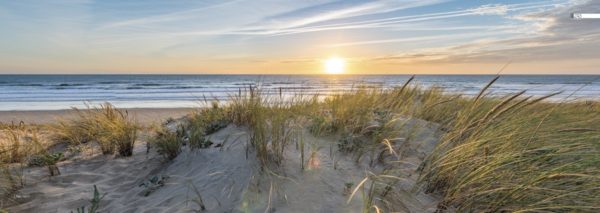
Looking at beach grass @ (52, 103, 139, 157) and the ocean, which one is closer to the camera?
beach grass @ (52, 103, 139, 157)

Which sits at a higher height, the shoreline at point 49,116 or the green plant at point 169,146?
the green plant at point 169,146

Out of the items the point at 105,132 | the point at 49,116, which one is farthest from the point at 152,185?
the point at 49,116

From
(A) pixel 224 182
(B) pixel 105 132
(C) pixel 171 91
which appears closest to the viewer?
(A) pixel 224 182

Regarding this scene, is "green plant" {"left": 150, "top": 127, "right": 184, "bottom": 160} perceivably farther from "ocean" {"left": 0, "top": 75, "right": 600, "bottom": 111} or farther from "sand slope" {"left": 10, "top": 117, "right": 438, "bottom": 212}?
"ocean" {"left": 0, "top": 75, "right": 600, "bottom": 111}

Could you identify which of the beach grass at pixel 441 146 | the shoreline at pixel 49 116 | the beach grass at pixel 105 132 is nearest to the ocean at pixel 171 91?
the beach grass at pixel 441 146

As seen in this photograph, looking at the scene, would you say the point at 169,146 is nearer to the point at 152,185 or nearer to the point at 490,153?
the point at 152,185

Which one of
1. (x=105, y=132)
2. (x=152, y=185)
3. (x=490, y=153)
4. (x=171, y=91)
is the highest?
(x=490, y=153)

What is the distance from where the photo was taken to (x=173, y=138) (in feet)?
12.9

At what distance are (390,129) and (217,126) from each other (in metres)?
1.93

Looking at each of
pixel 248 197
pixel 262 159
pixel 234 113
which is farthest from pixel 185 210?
pixel 234 113

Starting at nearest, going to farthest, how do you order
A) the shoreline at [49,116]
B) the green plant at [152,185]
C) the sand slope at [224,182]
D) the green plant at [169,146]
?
the sand slope at [224,182] → the green plant at [152,185] → the green plant at [169,146] → the shoreline at [49,116]

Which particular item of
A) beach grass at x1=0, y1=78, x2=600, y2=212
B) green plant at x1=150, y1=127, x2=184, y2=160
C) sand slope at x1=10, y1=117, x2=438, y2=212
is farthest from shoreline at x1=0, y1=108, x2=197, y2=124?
sand slope at x1=10, y1=117, x2=438, y2=212

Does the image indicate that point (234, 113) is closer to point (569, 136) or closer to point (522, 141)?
point (522, 141)

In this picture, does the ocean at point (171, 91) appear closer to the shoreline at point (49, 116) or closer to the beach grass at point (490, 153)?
the beach grass at point (490, 153)
